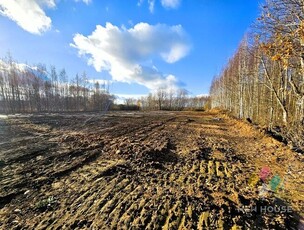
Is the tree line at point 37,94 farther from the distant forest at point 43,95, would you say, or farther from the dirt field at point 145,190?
the dirt field at point 145,190

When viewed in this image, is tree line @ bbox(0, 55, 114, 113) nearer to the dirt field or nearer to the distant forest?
the distant forest

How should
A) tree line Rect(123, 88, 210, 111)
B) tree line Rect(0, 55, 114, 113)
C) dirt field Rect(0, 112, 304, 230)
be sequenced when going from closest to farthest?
dirt field Rect(0, 112, 304, 230) < tree line Rect(0, 55, 114, 113) < tree line Rect(123, 88, 210, 111)

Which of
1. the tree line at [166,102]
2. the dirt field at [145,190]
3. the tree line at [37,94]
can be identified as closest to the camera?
the dirt field at [145,190]

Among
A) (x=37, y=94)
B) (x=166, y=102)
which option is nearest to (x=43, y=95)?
(x=37, y=94)

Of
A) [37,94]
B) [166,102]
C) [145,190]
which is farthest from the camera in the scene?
[166,102]

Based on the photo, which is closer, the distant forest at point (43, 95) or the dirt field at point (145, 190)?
the dirt field at point (145, 190)

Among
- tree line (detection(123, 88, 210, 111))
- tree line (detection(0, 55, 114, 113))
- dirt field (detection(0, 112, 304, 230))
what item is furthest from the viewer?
tree line (detection(123, 88, 210, 111))

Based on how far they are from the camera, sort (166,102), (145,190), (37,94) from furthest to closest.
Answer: (166,102), (37,94), (145,190)

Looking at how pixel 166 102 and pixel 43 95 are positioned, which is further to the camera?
pixel 166 102

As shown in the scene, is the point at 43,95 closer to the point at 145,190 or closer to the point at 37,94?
the point at 37,94

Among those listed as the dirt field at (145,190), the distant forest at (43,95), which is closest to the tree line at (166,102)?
the distant forest at (43,95)

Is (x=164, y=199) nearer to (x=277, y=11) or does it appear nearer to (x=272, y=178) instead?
(x=272, y=178)

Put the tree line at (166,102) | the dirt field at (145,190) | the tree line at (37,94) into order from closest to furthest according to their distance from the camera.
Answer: the dirt field at (145,190)
the tree line at (37,94)
the tree line at (166,102)

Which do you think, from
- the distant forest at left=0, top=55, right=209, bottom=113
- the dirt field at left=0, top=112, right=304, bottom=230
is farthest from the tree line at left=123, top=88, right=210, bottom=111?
the dirt field at left=0, top=112, right=304, bottom=230
